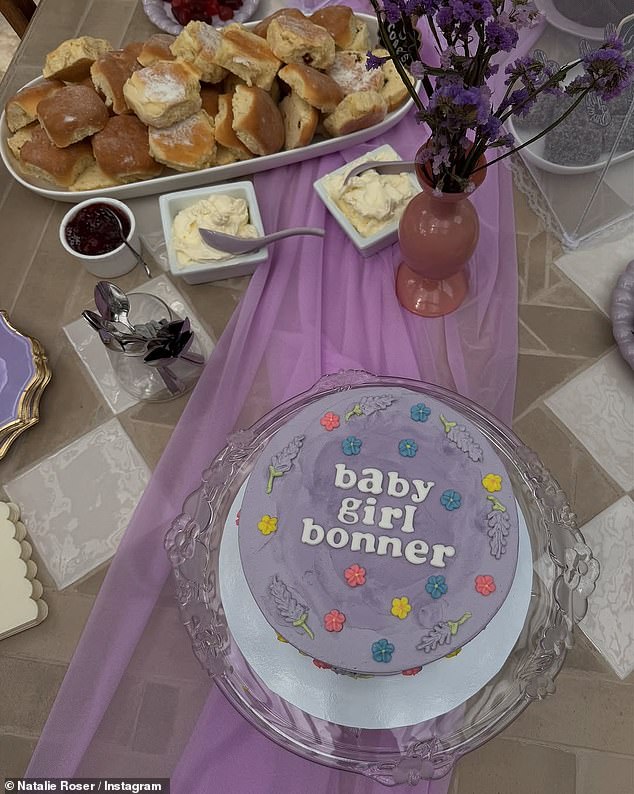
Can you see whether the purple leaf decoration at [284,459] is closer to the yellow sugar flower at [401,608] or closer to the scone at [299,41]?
Answer: the yellow sugar flower at [401,608]

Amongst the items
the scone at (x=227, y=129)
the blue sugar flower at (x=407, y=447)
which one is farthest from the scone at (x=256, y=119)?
the blue sugar flower at (x=407, y=447)

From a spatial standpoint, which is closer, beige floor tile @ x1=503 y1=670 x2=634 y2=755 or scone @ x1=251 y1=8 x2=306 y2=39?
beige floor tile @ x1=503 y1=670 x2=634 y2=755

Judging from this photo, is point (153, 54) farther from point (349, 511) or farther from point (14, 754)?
point (14, 754)

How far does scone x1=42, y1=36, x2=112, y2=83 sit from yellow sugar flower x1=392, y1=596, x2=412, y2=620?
3.01ft

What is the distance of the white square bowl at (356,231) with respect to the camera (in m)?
0.90

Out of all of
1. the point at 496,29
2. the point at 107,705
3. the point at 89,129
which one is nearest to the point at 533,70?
the point at 496,29

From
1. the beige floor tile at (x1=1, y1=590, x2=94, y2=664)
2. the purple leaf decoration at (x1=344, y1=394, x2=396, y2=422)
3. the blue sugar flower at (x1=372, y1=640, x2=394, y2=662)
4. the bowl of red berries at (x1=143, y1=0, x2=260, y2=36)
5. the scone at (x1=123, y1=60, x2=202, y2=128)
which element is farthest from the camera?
the bowl of red berries at (x1=143, y1=0, x2=260, y2=36)

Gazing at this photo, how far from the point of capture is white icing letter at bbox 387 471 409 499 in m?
0.63

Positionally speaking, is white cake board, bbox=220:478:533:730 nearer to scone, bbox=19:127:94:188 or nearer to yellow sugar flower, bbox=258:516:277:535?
yellow sugar flower, bbox=258:516:277:535

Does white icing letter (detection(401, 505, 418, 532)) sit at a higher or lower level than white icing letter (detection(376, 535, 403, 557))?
higher

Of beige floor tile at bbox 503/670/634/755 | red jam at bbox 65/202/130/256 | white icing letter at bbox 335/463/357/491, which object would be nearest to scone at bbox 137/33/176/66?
red jam at bbox 65/202/130/256

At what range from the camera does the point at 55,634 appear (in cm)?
79

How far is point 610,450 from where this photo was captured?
853mm

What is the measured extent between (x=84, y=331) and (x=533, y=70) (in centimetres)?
70
